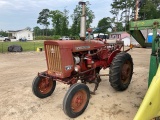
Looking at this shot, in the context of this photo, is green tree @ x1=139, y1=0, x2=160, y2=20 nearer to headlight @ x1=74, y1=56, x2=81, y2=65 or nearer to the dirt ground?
the dirt ground

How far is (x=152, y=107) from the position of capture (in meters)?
2.14

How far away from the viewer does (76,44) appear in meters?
4.19

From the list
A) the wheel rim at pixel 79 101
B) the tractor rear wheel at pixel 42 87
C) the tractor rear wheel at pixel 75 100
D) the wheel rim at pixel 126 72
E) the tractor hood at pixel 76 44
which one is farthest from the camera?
the wheel rim at pixel 126 72

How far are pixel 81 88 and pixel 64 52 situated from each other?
0.81 metres

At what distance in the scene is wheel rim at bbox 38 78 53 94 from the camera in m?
4.63

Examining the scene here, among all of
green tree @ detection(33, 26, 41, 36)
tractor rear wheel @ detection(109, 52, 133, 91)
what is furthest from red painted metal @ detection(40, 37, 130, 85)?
green tree @ detection(33, 26, 41, 36)

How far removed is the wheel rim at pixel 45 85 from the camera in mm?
4629

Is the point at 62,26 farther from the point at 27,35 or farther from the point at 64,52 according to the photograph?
the point at 64,52

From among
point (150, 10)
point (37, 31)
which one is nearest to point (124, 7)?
point (150, 10)

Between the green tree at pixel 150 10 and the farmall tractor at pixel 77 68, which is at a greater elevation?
the green tree at pixel 150 10

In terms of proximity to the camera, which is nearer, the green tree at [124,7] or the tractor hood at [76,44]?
the tractor hood at [76,44]

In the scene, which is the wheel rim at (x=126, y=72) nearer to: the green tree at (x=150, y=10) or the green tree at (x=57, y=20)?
the green tree at (x=57, y=20)

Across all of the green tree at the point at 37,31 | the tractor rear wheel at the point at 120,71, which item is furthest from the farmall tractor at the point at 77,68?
the green tree at the point at 37,31

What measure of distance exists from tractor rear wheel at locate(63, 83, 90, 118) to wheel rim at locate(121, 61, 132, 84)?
1464mm
